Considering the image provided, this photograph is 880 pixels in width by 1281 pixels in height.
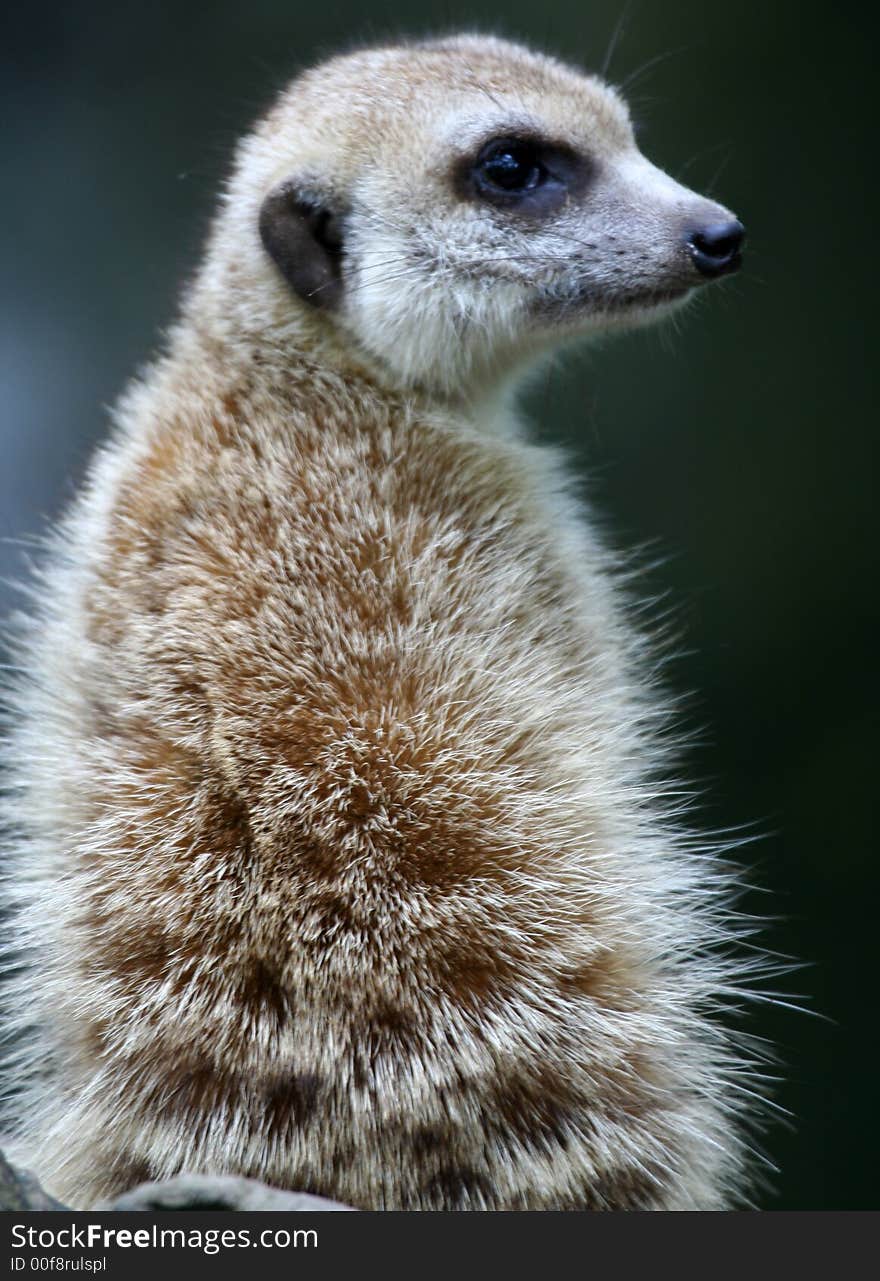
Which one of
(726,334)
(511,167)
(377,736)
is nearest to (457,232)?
(511,167)

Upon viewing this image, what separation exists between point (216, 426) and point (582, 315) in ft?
1.48

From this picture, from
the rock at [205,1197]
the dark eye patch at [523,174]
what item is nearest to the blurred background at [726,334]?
the dark eye patch at [523,174]

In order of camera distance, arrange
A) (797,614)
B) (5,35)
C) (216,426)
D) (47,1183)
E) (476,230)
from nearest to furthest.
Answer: (47,1183), (216,426), (476,230), (5,35), (797,614)

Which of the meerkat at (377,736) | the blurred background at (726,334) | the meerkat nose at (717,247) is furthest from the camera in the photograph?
the blurred background at (726,334)

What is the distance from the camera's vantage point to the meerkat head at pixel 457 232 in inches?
61.1

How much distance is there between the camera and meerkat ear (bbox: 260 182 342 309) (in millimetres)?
1550

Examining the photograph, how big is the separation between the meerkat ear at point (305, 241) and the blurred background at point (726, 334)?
1028mm

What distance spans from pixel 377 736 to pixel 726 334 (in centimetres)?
172

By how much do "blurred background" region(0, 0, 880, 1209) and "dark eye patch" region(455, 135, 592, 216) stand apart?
3.13 ft

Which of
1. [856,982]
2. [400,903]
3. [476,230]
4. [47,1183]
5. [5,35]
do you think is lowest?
[856,982]

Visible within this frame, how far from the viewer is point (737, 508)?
273cm

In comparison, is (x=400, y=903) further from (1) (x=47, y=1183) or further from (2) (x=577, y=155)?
(2) (x=577, y=155)

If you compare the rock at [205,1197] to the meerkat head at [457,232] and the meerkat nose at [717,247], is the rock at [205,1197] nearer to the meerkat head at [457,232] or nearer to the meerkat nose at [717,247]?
the meerkat head at [457,232]

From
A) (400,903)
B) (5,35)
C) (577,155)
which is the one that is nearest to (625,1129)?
(400,903)
